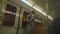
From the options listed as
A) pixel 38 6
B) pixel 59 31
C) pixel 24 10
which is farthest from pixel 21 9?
pixel 59 31

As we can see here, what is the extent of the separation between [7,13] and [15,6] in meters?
0.18

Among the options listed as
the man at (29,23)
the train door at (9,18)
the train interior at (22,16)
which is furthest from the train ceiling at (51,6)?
the train door at (9,18)

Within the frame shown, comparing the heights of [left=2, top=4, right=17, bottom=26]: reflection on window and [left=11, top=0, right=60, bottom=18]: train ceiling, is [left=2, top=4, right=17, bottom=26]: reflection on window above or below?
below

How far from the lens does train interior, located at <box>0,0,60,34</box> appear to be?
103cm

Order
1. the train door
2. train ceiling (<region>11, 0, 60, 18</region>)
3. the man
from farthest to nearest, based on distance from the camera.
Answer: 1. train ceiling (<region>11, 0, 60, 18</region>)
2. the man
3. the train door

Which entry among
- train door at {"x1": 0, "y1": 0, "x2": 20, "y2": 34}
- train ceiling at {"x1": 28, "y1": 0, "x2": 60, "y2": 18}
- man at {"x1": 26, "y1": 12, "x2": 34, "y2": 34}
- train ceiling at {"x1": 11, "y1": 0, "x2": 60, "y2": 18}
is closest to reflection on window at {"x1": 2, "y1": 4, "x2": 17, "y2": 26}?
train door at {"x1": 0, "y1": 0, "x2": 20, "y2": 34}

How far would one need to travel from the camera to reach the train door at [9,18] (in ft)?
3.31

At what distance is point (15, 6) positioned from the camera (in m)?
1.19

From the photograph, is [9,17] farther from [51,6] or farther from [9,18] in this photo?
[51,6]

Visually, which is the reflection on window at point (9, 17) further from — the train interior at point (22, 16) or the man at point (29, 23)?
the man at point (29, 23)

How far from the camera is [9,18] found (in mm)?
1091

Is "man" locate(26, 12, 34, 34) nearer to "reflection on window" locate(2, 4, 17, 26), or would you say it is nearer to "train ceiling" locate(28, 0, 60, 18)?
"reflection on window" locate(2, 4, 17, 26)

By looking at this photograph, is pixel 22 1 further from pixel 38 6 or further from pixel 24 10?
pixel 38 6

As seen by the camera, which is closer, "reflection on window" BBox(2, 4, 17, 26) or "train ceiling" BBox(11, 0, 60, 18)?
"reflection on window" BBox(2, 4, 17, 26)
